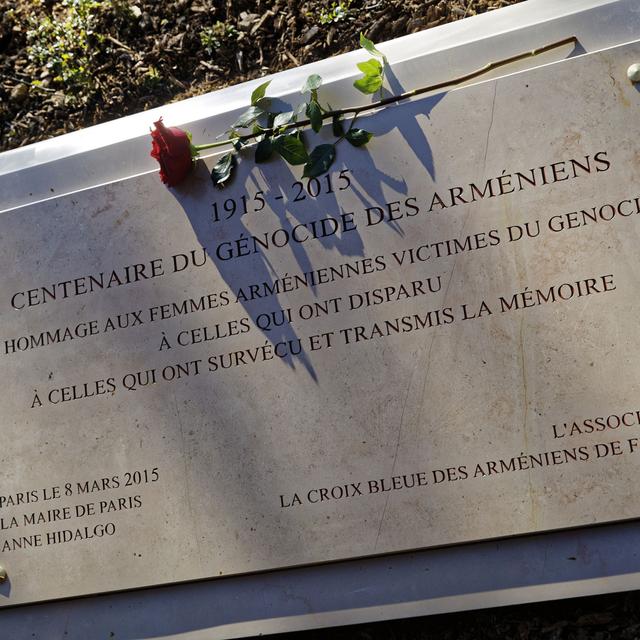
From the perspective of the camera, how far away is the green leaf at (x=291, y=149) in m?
3.37

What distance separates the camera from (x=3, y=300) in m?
3.64

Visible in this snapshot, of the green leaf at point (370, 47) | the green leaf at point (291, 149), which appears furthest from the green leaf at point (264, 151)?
the green leaf at point (370, 47)

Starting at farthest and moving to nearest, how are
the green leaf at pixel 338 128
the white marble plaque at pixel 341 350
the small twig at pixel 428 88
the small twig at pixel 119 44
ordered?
the small twig at pixel 119 44, the green leaf at pixel 338 128, the small twig at pixel 428 88, the white marble plaque at pixel 341 350

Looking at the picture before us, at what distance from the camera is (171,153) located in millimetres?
3449

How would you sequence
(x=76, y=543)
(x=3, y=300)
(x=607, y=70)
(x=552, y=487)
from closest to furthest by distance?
1. (x=552, y=487)
2. (x=607, y=70)
3. (x=76, y=543)
4. (x=3, y=300)

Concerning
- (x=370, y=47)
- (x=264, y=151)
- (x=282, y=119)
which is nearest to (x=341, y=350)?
(x=264, y=151)

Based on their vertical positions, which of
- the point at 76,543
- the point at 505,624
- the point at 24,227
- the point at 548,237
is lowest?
the point at 505,624

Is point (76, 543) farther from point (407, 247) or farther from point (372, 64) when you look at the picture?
point (372, 64)

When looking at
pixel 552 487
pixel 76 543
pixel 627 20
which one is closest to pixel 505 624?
pixel 552 487

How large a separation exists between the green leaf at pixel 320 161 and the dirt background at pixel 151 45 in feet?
3.29

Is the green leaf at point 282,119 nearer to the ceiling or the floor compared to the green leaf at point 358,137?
nearer to the ceiling

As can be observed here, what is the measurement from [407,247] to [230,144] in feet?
2.82

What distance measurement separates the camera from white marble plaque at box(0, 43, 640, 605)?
2.97 m

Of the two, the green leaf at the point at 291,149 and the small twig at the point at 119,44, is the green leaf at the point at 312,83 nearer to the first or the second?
the green leaf at the point at 291,149
